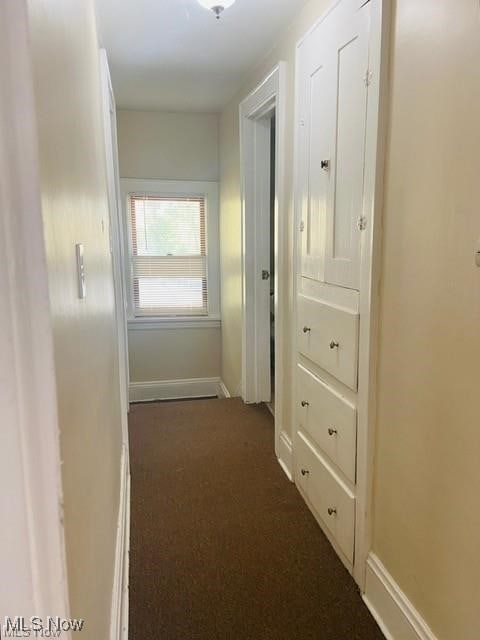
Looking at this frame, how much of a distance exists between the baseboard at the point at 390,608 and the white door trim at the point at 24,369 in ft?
4.00

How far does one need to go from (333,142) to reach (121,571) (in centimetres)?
183

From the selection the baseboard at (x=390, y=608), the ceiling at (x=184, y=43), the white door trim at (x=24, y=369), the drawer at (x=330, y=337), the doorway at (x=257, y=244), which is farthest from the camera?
the doorway at (x=257, y=244)

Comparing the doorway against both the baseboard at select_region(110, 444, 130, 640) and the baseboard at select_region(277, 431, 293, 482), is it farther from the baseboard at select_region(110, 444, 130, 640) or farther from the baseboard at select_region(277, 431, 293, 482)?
the baseboard at select_region(110, 444, 130, 640)

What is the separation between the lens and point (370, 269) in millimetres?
1563

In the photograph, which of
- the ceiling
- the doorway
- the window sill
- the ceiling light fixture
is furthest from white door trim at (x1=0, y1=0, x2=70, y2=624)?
the window sill

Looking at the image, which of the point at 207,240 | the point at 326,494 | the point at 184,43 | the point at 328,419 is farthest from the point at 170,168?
the point at 326,494

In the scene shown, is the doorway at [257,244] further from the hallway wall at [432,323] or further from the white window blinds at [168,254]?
the hallway wall at [432,323]

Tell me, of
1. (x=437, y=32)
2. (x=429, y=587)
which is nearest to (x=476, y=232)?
(x=437, y=32)

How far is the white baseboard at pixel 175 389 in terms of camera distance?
4.35m

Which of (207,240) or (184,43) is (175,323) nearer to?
(207,240)

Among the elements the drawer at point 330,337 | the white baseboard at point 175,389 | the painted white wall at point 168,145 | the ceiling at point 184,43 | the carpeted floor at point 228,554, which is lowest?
the white baseboard at point 175,389

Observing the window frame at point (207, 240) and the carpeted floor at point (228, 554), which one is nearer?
the carpeted floor at point (228, 554)

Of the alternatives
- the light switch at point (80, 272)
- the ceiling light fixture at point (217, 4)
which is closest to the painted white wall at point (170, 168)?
the ceiling light fixture at point (217, 4)

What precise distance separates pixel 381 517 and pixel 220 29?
244 cm
